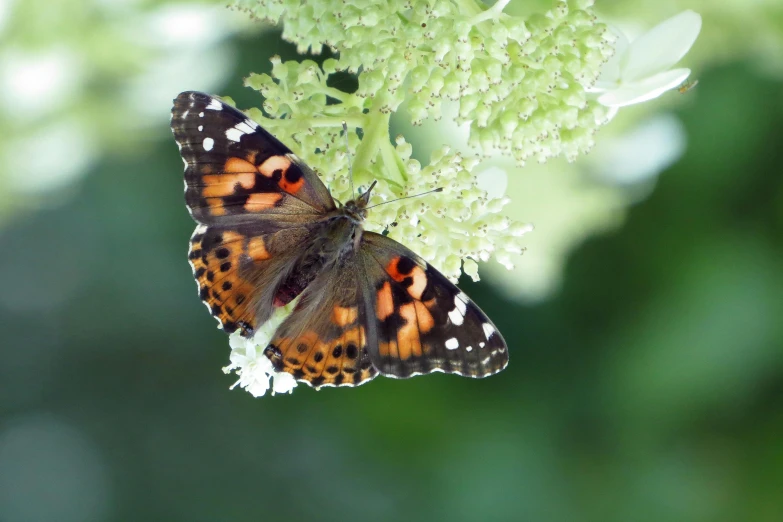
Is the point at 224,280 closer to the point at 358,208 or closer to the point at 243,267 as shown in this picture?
the point at 243,267

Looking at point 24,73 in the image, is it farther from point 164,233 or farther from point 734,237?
point 734,237

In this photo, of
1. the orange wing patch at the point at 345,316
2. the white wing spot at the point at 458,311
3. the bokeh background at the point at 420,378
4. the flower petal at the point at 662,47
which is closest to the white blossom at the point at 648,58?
the flower petal at the point at 662,47

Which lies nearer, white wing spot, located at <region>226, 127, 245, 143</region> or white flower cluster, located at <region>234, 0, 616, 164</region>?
white flower cluster, located at <region>234, 0, 616, 164</region>

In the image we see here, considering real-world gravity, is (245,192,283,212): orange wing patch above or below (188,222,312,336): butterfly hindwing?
above

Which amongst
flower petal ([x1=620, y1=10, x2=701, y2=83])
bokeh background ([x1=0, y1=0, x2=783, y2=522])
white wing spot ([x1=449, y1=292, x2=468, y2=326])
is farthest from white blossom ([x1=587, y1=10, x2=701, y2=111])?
white wing spot ([x1=449, y1=292, x2=468, y2=326])

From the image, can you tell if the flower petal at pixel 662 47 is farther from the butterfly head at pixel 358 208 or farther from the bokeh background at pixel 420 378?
the butterfly head at pixel 358 208

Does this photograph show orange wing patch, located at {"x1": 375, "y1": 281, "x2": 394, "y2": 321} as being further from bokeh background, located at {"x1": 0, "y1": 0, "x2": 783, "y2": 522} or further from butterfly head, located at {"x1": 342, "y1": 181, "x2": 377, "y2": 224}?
bokeh background, located at {"x1": 0, "y1": 0, "x2": 783, "y2": 522}

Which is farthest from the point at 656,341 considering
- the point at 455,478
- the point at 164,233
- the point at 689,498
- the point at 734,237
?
the point at 164,233

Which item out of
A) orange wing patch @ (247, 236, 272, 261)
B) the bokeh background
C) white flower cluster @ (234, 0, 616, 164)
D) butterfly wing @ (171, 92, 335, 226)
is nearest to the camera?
white flower cluster @ (234, 0, 616, 164)

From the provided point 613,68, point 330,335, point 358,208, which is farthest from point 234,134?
point 613,68

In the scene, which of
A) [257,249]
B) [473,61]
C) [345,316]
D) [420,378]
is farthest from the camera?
[420,378]
